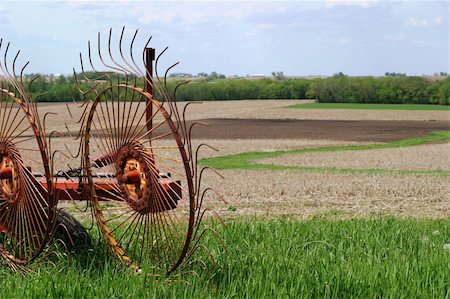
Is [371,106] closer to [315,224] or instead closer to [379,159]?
[379,159]

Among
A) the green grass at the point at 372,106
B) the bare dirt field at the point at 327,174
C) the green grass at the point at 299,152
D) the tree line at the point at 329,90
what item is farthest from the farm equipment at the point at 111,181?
the green grass at the point at 372,106

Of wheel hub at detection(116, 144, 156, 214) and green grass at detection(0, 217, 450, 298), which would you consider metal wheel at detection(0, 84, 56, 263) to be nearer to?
green grass at detection(0, 217, 450, 298)

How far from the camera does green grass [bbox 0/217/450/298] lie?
5.38 metres

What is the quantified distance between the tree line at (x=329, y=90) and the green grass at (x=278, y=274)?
42.3 meters

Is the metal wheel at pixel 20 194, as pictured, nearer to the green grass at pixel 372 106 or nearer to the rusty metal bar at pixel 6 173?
the rusty metal bar at pixel 6 173

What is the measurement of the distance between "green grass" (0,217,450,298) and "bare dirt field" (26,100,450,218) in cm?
405

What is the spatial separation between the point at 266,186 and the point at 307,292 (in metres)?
9.25

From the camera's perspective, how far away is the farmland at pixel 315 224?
18.1 ft

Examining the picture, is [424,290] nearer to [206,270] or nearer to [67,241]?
[206,270]

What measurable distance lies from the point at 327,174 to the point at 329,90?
132 ft

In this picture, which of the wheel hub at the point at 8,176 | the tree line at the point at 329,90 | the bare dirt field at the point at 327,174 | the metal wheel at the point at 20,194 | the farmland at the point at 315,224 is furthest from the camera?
the tree line at the point at 329,90

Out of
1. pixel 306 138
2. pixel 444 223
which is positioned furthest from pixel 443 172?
pixel 306 138

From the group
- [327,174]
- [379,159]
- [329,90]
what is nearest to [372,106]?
[329,90]

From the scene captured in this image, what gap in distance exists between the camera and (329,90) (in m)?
56.2
